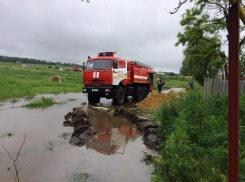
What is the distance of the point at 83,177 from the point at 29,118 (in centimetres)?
643

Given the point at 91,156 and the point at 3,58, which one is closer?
the point at 91,156

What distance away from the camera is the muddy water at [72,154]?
14.9ft

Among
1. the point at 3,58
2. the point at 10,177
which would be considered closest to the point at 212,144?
the point at 10,177

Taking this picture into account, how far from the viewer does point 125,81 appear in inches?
599

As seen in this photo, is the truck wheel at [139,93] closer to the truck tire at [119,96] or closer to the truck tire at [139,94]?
the truck tire at [139,94]

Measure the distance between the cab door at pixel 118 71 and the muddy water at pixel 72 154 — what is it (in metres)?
5.16

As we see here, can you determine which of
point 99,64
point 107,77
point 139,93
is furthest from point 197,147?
point 139,93

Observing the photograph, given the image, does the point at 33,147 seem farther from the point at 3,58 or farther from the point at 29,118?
the point at 3,58

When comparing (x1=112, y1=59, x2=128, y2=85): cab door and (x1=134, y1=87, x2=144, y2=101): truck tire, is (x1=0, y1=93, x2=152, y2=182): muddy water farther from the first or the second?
(x1=134, y1=87, x2=144, y2=101): truck tire

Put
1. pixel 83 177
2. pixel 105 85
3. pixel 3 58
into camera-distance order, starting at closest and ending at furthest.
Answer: pixel 83 177
pixel 105 85
pixel 3 58

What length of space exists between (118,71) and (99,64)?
1182 millimetres

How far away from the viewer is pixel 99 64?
46.0 feet

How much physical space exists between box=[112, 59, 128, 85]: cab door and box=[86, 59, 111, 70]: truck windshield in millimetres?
360

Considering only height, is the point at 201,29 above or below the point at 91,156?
above
